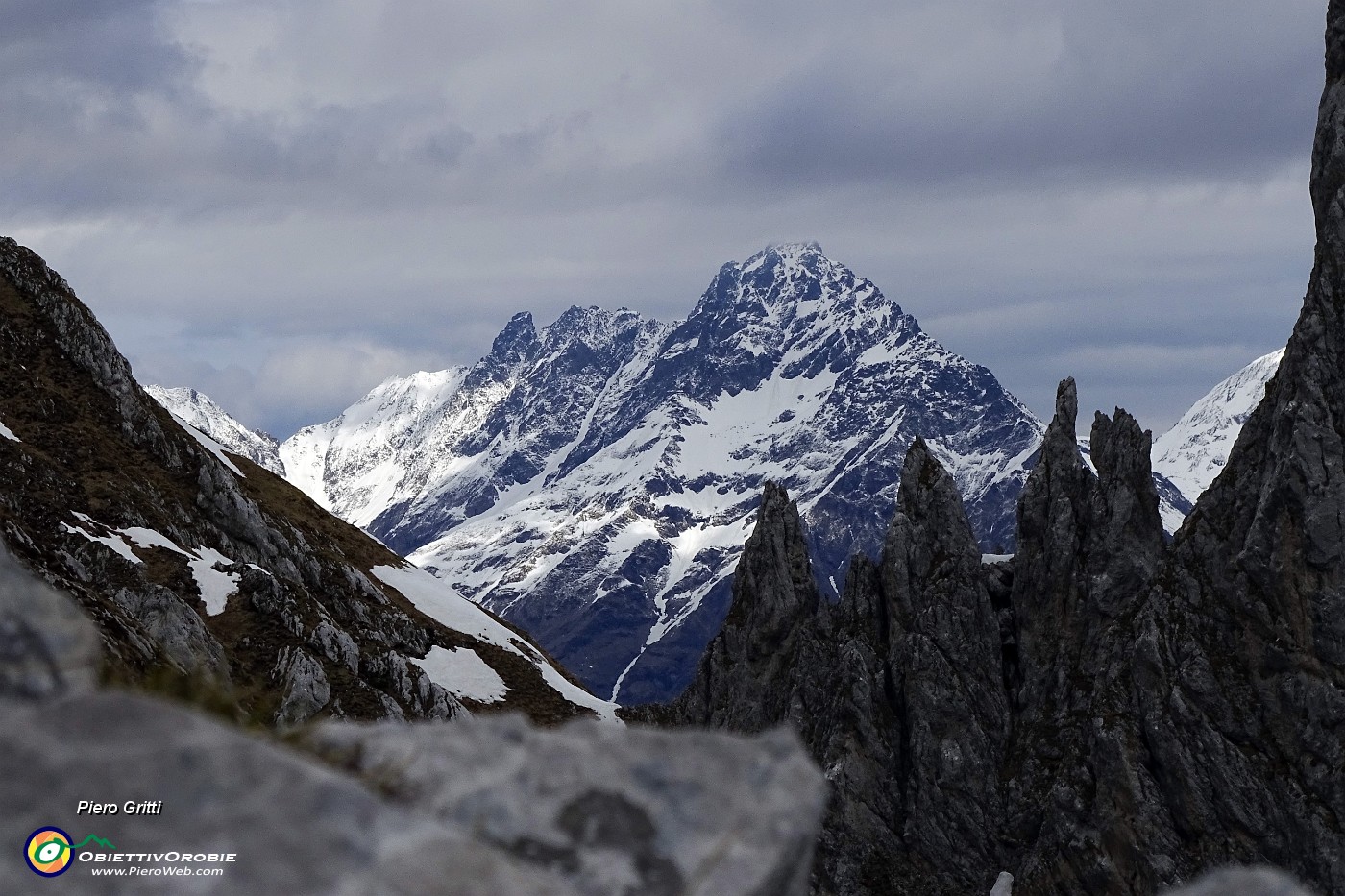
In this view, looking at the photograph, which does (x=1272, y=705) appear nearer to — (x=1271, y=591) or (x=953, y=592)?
(x=1271, y=591)

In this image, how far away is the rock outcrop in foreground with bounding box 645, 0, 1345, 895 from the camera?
9281 centimetres

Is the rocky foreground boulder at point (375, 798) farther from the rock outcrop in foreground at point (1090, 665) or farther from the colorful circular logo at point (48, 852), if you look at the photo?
the rock outcrop in foreground at point (1090, 665)

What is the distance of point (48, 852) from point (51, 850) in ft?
0.08

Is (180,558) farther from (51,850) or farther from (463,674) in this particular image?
(51,850)

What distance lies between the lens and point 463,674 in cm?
9794

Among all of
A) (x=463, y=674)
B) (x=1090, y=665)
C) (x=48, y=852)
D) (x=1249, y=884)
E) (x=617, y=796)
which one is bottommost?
(x=1090, y=665)

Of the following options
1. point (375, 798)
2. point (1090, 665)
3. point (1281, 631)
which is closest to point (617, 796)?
point (375, 798)

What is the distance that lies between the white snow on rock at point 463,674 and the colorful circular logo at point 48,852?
8811 cm

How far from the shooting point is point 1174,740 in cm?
9562

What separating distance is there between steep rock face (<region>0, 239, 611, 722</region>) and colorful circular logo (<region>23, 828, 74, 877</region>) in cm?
3567

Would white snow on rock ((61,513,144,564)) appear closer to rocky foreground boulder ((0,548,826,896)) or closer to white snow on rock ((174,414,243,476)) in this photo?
white snow on rock ((174,414,243,476))

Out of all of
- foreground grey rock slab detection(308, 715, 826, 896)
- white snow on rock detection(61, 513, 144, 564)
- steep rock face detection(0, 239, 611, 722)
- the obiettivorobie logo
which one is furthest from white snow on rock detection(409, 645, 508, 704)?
the obiettivorobie logo

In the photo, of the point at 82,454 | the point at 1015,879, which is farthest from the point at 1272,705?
the point at 82,454

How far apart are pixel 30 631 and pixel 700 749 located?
459cm
